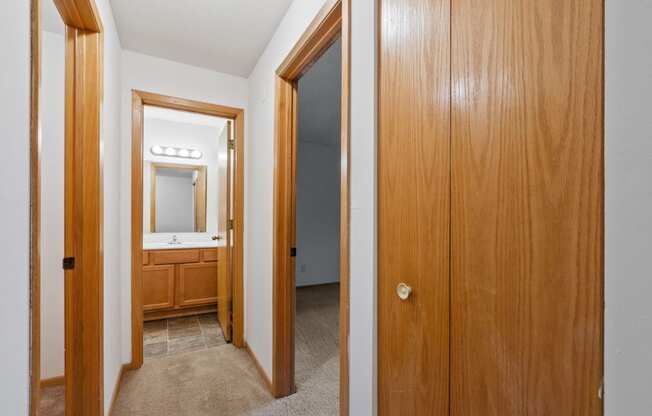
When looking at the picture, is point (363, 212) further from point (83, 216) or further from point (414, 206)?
point (83, 216)

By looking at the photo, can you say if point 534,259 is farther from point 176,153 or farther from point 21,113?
point 176,153

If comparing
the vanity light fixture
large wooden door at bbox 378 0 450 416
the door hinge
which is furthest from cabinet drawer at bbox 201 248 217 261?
large wooden door at bbox 378 0 450 416

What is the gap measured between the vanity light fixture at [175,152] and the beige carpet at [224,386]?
8.04 ft

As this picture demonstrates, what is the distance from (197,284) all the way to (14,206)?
288 centimetres

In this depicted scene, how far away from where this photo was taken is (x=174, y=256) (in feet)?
10.2

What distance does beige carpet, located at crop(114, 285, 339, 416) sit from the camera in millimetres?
1727

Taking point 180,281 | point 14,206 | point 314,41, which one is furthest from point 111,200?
point 180,281

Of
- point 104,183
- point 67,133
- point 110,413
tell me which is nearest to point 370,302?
point 104,183

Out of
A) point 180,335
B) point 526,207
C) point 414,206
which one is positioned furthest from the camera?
point 180,335

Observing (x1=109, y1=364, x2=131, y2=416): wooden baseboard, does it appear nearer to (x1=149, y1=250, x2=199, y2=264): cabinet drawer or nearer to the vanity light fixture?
(x1=149, y1=250, x2=199, y2=264): cabinet drawer

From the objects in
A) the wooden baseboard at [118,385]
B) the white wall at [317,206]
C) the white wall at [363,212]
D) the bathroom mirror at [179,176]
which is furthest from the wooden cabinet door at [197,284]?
the white wall at [363,212]

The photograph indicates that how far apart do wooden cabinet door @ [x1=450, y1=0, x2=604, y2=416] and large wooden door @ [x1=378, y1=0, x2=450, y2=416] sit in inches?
1.6

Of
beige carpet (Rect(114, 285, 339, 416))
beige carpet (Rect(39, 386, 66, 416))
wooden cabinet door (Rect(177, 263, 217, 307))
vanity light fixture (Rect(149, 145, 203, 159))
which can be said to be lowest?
beige carpet (Rect(39, 386, 66, 416))
